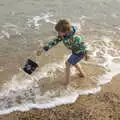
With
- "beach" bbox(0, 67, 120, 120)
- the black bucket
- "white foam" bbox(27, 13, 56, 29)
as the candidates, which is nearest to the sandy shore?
"beach" bbox(0, 67, 120, 120)

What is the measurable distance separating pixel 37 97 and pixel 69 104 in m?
0.60

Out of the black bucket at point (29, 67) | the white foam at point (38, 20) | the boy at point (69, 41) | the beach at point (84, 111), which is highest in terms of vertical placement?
the boy at point (69, 41)

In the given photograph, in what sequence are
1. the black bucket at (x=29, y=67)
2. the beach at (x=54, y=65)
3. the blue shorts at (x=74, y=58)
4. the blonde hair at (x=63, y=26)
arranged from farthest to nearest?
the blue shorts at (x=74, y=58) → the black bucket at (x=29, y=67) → the blonde hair at (x=63, y=26) → the beach at (x=54, y=65)

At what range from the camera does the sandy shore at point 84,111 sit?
528 centimetres

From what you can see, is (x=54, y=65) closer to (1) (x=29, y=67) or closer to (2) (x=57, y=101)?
(1) (x=29, y=67)

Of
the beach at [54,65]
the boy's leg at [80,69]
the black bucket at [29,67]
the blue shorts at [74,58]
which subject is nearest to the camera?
the beach at [54,65]

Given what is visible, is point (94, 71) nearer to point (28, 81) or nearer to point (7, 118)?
point (28, 81)

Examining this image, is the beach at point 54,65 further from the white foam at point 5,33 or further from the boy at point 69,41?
the boy at point 69,41

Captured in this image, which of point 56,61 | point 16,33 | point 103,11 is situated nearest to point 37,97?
point 56,61

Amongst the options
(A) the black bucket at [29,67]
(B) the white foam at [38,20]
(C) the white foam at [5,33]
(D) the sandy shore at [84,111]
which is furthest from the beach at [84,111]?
(B) the white foam at [38,20]

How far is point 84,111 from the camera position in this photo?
539cm

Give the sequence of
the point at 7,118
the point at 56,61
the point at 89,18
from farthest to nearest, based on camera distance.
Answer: the point at 89,18, the point at 56,61, the point at 7,118

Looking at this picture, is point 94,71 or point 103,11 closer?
point 94,71

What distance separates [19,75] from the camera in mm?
6461
